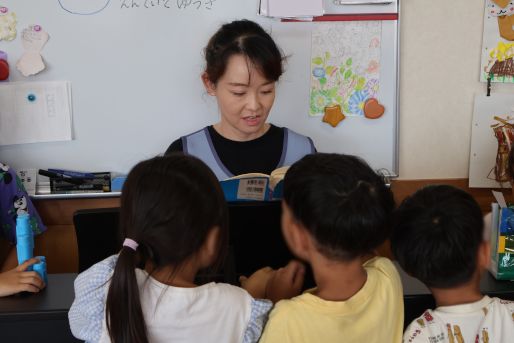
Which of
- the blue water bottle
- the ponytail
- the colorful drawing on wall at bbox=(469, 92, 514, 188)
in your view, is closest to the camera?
the ponytail

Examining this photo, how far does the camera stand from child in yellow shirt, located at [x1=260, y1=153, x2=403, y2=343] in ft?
2.82

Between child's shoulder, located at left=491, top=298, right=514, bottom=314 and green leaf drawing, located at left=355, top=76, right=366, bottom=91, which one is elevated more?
green leaf drawing, located at left=355, top=76, right=366, bottom=91

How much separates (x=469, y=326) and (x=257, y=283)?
1.31 ft

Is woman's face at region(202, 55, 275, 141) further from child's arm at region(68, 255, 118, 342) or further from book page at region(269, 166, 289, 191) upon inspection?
child's arm at region(68, 255, 118, 342)

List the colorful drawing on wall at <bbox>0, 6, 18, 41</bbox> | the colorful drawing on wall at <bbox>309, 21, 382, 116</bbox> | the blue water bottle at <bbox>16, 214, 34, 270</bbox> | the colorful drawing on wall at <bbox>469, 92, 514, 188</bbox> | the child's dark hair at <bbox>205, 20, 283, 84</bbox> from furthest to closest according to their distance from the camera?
the colorful drawing on wall at <bbox>469, 92, 514, 188</bbox>
the colorful drawing on wall at <bbox>309, 21, 382, 116</bbox>
the colorful drawing on wall at <bbox>0, 6, 18, 41</bbox>
the child's dark hair at <bbox>205, 20, 283, 84</bbox>
the blue water bottle at <bbox>16, 214, 34, 270</bbox>

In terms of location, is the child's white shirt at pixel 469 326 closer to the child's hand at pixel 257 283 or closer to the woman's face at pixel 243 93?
the child's hand at pixel 257 283

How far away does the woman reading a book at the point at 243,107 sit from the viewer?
1.43m

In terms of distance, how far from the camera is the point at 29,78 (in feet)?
5.71

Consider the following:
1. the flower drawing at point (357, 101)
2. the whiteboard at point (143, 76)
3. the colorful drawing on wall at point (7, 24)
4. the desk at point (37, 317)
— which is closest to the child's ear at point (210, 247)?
the desk at point (37, 317)

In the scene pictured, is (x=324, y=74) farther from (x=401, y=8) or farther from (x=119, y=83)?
(x=119, y=83)

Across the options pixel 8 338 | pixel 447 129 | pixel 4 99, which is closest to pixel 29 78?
pixel 4 99

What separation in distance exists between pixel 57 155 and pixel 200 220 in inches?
43.9

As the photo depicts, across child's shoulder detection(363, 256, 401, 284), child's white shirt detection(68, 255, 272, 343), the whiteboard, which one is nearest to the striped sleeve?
child's white shirt detection(68, 255, 272, 343)

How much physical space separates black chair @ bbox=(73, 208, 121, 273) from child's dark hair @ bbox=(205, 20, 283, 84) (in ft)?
1.96
